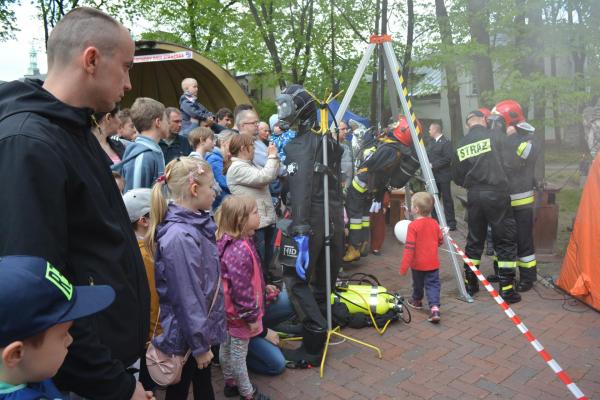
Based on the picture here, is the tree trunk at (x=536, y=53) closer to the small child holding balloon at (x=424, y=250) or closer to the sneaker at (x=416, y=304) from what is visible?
the small child holding balloon at (x=424, y=250)

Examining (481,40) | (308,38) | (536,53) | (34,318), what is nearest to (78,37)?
(34,318)

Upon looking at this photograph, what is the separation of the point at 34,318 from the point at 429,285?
183 inches

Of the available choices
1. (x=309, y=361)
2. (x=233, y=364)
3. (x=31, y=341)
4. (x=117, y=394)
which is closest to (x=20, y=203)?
(x=31, y=341)

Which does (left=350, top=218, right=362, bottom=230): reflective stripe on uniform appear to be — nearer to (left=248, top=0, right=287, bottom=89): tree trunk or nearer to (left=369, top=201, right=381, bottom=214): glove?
(left=369, top=201, right=381, bottom=214): glove

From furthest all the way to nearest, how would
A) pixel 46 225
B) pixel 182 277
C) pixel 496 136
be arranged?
1. pixel 496 136
2. pixel 182 277
3. pixel 46 225

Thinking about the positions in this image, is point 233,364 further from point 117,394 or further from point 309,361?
point 117,394

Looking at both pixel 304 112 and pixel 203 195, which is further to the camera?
pixel 304 112

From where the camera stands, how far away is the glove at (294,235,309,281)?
4105 mm

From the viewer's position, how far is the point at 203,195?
2998 millimetres

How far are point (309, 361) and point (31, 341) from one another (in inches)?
126

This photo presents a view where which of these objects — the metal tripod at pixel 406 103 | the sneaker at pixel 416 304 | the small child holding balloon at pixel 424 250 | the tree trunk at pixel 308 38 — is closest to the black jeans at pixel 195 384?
the small child holding balloon at pixel 424 250

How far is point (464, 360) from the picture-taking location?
14.0ft

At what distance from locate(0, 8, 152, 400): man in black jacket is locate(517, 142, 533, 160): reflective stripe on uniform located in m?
5.43

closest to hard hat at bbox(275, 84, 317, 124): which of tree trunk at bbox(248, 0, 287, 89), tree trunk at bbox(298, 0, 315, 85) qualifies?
tree trunk at bbox(248, 0, 287, 89)
